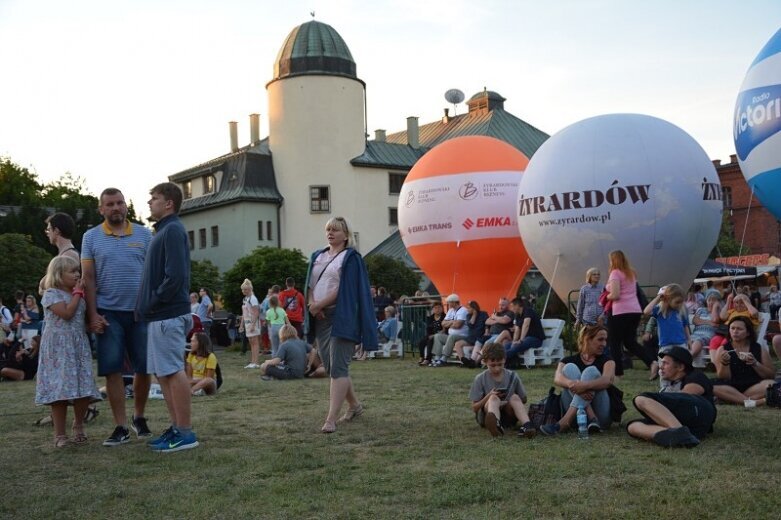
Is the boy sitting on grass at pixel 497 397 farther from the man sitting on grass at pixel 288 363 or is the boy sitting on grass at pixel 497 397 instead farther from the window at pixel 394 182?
the window at pixel 394 182

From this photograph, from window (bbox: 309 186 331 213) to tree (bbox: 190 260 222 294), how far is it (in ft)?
22.3

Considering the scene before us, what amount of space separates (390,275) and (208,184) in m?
19.6

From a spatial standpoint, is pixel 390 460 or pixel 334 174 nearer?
pixel 390 460

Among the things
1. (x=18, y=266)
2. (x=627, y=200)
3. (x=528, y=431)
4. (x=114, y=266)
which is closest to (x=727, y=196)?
(x=18, y=266)

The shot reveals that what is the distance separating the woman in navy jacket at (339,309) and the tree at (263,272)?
36.3m

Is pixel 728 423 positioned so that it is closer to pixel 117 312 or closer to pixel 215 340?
pixel 117 312

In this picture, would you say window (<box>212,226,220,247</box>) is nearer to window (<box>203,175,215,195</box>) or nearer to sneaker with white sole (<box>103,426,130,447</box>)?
window (<box>203,175,215,195</box>)

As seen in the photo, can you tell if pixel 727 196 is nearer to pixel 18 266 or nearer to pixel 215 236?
pixel 215 236

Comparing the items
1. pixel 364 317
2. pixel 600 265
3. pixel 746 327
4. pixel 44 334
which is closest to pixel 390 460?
pixel 364 317

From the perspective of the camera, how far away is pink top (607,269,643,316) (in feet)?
39.9

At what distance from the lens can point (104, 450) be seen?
24.4 ft

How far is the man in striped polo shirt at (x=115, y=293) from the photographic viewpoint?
7.67 meters

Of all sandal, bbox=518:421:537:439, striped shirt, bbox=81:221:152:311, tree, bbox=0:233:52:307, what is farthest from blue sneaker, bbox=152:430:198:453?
tree, bbox=0:233:52:307

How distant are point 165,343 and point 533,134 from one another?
56.9 meters
